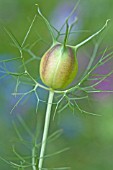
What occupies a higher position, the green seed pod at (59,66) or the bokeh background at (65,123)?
the bokeh background at (65,123)

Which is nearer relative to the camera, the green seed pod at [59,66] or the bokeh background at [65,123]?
the green seed pod at [59,66]

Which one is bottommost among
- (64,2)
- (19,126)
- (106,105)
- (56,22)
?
(19,126)

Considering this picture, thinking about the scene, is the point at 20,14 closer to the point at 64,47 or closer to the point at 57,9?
the point at 57,9

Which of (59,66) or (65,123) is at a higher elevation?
(65,123)

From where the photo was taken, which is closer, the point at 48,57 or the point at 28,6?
the point at 48,57

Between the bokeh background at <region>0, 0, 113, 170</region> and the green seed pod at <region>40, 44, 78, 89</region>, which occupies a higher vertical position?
the bokeh background at <region>0, 0, 113, 170</region>

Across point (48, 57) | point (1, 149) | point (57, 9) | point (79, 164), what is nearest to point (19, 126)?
point (1, 149)

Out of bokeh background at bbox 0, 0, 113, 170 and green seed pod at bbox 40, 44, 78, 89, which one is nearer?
green seed pod at bbox 40, 44, 78, 89

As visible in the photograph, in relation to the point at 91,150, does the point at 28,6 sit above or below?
above
